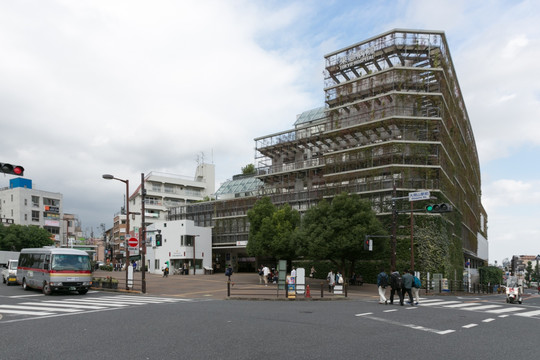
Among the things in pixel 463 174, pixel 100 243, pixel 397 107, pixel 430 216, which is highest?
pixel 397 107

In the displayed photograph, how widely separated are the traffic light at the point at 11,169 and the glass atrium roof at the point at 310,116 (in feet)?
171

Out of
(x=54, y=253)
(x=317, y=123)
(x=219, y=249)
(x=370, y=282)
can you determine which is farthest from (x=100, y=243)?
(x=54, y=253)

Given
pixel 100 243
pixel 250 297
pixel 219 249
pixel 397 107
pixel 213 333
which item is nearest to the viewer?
pixel 213 333

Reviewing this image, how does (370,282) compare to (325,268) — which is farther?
(325,268)

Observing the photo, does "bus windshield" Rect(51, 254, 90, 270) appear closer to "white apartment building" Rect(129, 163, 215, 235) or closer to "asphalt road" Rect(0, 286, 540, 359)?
"asphalt road" Rect(0, 286, 540, 359)

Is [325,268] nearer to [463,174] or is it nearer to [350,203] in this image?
[350,203]

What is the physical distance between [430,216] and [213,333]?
38.2 metres

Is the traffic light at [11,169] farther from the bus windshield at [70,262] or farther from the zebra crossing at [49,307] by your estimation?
the bus windshield at [70,262]

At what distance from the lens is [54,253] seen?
25516 millimetres

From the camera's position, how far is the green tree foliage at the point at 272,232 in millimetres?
46500

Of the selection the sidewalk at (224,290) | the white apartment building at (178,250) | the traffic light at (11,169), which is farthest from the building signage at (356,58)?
the traffic light at (11,169)

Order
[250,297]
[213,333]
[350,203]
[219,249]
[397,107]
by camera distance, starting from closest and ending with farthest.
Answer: [213,333] → [250,297] → [350,203] → [397,107] → [219,249]

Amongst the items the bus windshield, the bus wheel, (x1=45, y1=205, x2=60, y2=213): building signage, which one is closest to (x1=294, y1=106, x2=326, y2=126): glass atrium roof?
the bus windshield

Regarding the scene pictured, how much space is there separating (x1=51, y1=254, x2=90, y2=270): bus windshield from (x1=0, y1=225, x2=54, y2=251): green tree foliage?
5688 cm
